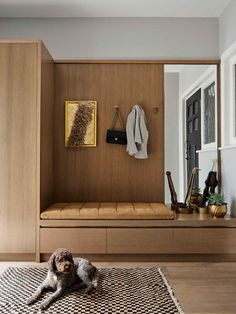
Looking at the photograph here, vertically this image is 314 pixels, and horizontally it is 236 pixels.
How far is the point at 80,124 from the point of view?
394 centimetres

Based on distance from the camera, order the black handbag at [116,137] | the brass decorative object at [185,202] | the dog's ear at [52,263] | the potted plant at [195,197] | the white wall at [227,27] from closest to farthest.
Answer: the dog's ear at [52,263] → the white wall at [227,27] → the brass decorative object at [185,202] → the potted plant at [195,197] → the black handbag at [116,137]

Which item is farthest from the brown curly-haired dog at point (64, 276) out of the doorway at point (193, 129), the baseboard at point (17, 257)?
the doorway at point (193, 129)

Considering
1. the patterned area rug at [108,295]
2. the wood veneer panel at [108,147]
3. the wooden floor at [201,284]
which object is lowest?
the wooden floor at [201,284]

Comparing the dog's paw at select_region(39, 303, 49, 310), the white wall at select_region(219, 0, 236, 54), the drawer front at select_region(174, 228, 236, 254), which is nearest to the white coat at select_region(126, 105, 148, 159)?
the drawer front at select_region(174, 228, 236, 254)

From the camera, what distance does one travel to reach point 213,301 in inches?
91.8

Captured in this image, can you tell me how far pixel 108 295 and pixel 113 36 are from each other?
2.74 metres

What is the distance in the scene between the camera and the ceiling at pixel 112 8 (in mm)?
3611

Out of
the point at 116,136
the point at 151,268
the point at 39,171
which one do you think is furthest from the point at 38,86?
the point at 151,268

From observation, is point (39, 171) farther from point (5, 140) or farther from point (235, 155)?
point (235, 155)

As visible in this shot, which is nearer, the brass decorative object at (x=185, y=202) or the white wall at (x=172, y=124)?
the brass decorative object at (x=185, y=202)

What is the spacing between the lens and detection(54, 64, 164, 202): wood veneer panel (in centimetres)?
394

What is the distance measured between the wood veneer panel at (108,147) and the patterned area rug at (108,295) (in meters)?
1.14

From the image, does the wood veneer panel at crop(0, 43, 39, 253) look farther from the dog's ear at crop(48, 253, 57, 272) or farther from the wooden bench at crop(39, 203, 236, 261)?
the dog's ear at crop(48, 253, 57, 272)

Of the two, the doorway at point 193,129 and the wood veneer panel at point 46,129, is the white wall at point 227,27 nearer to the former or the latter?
the doorway at point 193,129
